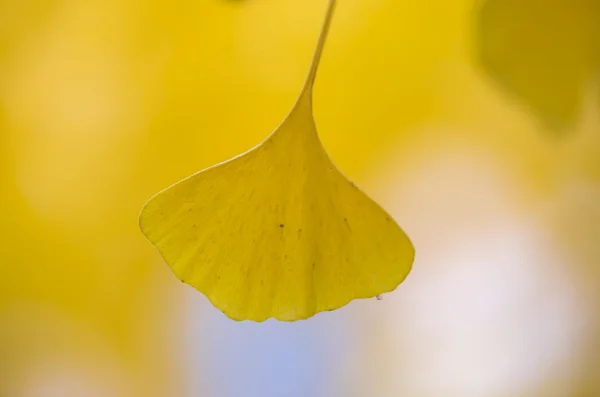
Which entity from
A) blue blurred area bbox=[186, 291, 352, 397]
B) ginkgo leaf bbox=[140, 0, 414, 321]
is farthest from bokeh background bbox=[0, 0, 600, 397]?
ginkgo leaf bbox=[140, 0, 414, 321]

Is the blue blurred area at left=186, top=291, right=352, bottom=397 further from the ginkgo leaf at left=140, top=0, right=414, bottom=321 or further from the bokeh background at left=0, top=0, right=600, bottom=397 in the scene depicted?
the ginkgo leaf at left=140, top=0, right=414, bottom=321

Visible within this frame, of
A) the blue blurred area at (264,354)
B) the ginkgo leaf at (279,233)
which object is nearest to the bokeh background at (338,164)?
the blue blurred area at (264,354)

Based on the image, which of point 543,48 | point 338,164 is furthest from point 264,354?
point 543,48

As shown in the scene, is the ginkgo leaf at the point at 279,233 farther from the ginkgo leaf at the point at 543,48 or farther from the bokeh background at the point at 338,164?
the ginkgo leaf at the point at 543,48

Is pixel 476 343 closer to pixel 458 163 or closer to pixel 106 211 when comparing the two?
pixel 458 163

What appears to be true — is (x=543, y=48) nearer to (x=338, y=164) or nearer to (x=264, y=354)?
(x=338, y=164)

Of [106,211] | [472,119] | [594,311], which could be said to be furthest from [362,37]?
[594,311]
